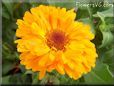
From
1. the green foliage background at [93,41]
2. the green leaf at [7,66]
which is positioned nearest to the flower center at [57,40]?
the green foliage background at [93,41]

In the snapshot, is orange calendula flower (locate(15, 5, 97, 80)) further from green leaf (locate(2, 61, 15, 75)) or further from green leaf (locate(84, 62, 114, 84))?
green leaf (locate(2, 61, 15, 75))

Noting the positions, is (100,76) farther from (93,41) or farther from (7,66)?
(7,66)

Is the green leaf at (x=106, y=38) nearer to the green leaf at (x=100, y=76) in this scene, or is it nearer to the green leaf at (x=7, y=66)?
the green leaf at (x=100, y=76)

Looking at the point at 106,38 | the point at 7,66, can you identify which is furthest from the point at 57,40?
the point at 7,66

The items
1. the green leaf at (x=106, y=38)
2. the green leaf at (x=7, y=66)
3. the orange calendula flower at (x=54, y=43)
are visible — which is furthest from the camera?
the green leaf at (x=7, y=66)

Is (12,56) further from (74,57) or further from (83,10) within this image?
(74,57)

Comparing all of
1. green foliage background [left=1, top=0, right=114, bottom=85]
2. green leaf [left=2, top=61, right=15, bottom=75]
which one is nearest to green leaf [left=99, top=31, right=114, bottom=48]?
green foliage background [left=1, top=0, right=114, bottom=85]
